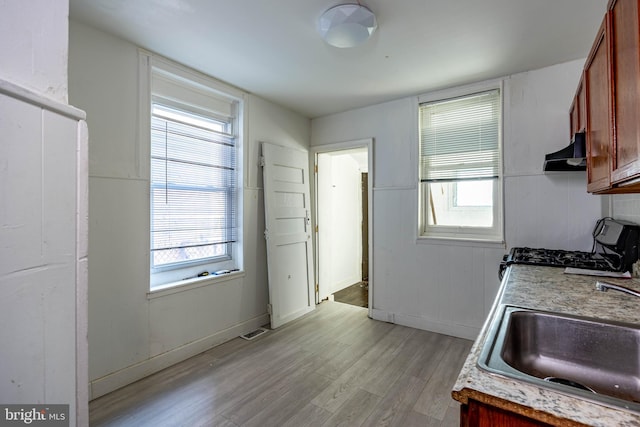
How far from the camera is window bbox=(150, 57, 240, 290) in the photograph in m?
2.48

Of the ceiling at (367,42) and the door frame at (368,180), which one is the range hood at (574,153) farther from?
the door frame at (368,180)

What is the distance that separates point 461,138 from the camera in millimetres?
3059

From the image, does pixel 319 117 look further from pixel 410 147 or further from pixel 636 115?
pixel 636 115

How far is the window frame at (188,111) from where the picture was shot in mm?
2328

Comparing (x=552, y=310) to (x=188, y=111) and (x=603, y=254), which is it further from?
(x=188, y=111)

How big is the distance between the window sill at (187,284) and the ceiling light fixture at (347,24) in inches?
87.7

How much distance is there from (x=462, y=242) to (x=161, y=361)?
293 cm

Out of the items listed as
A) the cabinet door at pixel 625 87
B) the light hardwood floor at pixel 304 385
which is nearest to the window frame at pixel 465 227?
the light hardwood floor at pixel 304 385

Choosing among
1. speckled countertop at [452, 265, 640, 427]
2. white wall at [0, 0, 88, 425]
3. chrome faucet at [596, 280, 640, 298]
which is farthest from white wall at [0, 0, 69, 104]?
chrome faucet at [596, 280, 640, 298]

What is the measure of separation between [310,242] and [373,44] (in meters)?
2.37

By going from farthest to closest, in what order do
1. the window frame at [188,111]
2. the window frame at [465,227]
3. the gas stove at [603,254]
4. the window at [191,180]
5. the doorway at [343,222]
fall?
1. the doorway at [343,222]
2. the window frame at [465,227]
3. the window at [191,180]
4. the window frame at [188,111]
5. the gas stove at [603,254]

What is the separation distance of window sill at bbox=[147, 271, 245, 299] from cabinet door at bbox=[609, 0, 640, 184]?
2790 mm

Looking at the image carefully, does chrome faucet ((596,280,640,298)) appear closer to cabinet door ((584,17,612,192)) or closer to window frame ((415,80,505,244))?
cabinet door ((584,17,612,192))

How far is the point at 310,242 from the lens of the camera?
3.83 metres
